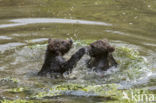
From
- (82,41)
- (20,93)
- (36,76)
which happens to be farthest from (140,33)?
(20,93)

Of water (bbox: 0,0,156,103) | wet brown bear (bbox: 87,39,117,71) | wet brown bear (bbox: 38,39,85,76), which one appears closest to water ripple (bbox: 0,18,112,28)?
water (bbox: 0,0,156,103)

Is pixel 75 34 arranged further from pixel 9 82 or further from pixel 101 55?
pixel 9 82

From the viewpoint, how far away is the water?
23.6 feet

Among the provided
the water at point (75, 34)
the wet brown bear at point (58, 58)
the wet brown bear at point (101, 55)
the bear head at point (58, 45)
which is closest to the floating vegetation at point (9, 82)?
the water at point (75, 34)

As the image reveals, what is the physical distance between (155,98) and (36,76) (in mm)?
2349

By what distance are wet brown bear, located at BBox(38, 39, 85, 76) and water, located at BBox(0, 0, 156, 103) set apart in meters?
0.23

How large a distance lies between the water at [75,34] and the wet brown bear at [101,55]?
16 cm

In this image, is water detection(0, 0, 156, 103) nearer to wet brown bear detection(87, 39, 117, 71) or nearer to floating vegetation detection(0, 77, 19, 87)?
floating vegetation detection(0, 77, 19, 87)

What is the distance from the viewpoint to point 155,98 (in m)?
6.31

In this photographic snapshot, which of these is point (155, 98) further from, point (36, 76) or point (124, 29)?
point (124, 29)

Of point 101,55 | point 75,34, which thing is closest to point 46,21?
point 75,34

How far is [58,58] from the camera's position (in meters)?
7.40

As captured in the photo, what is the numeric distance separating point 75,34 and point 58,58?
2771mm

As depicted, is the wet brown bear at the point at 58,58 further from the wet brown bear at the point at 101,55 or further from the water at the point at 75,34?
the wet brown bear at the point at 101,55
